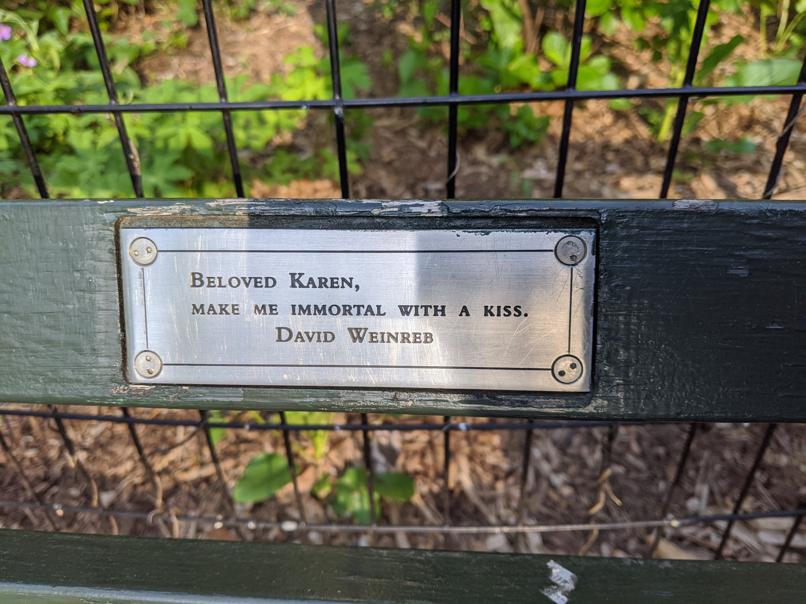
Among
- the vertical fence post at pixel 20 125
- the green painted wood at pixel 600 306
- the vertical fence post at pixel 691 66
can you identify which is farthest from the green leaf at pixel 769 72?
the vertical fence post at pixel 20 125

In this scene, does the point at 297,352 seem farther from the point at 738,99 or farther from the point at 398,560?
the point at 738,99

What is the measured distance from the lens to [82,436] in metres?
2.05

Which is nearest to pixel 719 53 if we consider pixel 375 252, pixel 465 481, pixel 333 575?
pixel 375 252

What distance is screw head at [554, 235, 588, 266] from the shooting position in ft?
2.73

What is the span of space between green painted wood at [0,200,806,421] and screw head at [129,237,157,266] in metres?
0.03

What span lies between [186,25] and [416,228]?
3422mm

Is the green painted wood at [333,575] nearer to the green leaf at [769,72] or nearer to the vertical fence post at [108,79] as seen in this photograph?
the vertical fence post at [108,79]

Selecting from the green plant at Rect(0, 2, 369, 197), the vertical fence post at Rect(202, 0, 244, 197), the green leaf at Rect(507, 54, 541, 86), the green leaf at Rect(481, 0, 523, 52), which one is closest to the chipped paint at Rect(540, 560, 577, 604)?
the vertical fence post at Rect(202, 0, 244, 197)

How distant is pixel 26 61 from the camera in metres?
2.06

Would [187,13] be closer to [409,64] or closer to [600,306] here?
[409,64]

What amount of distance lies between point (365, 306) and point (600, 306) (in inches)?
11.3

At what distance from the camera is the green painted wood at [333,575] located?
2.70 ft

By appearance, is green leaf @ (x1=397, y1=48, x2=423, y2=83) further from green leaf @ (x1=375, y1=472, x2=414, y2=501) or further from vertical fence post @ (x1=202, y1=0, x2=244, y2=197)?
vertical fence post @ (x1=202, y1=0, x2=244, y2=197)

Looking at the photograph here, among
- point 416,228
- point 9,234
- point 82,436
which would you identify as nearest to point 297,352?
point 416,228
